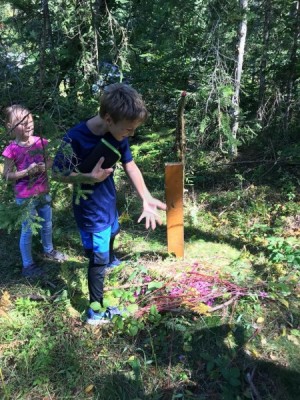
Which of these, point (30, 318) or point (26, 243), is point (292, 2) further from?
point (30, 318)

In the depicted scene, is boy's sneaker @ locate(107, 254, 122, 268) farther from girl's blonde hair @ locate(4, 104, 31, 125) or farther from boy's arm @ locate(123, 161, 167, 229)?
girl's blonde hair @ locate(4, 104, 31, 125)

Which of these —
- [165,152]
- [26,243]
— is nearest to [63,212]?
[26,243]

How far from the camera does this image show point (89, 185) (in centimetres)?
296

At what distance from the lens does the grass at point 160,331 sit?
2760 millimetres

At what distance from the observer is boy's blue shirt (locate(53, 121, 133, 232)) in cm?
271

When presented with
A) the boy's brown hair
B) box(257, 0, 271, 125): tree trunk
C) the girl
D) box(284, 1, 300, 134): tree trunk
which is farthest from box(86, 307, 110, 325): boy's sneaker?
box(284, 1, 300, 134): tree trunk

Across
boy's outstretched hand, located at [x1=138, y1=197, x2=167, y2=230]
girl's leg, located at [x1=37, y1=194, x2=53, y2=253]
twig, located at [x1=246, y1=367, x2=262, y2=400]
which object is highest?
boy's outstretched hand, located at [x1=138, y1=197, x2=167, y2=230]

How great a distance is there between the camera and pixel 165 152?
6.61 meters

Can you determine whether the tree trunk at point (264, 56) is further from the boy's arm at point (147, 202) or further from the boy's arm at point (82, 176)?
the boy's arm at point (82, 176)

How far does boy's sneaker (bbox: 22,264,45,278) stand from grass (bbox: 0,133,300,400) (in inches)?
3.4

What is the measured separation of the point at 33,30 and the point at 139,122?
3216 mm

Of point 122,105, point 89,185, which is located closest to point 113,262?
point 89,185

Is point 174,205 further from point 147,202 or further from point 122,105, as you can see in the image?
point 122,105

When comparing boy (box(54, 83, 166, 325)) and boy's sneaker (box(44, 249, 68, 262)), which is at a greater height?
boy (box(54, 83, 166, 325))
